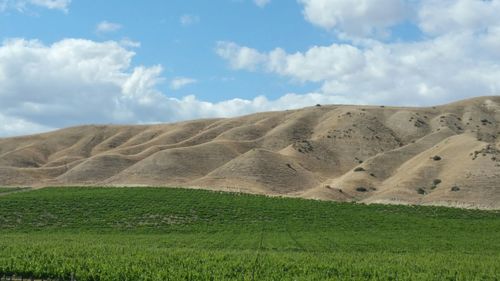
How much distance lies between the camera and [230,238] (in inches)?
2336

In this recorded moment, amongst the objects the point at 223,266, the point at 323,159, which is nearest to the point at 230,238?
the point at 223,266

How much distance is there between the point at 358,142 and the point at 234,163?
1889 inches

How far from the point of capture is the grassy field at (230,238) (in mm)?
33219

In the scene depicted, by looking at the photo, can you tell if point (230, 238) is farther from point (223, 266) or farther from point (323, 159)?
point (323, 159)

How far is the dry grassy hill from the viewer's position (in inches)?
4136

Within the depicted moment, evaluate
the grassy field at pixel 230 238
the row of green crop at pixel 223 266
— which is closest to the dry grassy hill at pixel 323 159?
the grassy field at pixel 230 238

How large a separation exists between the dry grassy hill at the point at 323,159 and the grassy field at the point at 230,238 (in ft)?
67.3

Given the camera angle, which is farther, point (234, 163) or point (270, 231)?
point (234, 163)

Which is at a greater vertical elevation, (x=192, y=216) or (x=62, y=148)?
(x=62, y=148)

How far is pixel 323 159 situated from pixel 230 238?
91.0 meters

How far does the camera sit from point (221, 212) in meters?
78.3

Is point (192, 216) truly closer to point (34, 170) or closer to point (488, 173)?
point (488, 173)

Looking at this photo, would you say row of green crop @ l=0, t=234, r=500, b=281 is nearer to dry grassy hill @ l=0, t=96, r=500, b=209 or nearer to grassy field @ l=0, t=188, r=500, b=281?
grassy field @ l=0, t=188, r=500, b=281

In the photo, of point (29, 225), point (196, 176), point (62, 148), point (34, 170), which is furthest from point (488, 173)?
point (62, 148)
